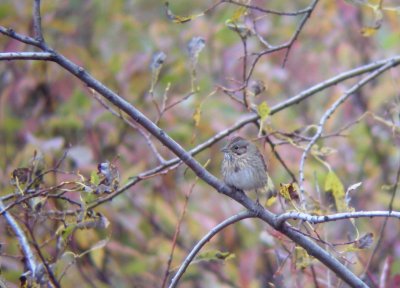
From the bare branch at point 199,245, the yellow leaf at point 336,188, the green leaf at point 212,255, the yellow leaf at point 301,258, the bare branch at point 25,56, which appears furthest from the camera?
the yellow leaf at point 336,188

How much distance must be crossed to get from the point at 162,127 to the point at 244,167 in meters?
1.60

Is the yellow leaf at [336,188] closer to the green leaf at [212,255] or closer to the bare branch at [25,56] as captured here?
the green leaf at [212,255]

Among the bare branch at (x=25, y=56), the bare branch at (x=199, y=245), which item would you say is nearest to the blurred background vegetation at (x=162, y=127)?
the bare branch at (x=199, y=245)

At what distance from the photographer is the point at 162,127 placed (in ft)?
15.6

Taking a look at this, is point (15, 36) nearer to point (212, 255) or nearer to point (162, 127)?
point (212, 255)

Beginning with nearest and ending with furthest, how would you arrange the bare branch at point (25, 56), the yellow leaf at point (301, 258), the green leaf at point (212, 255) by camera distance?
the bare branch at point (25, 56)
the green leaf at point (212, 255)
the yellow leaf at point (301, 258)

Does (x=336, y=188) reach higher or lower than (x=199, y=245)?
higher

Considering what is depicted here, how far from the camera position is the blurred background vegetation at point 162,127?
4.40m

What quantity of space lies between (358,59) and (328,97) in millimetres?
422

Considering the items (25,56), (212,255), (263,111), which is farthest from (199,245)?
(25,56)

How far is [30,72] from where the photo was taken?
4926mm

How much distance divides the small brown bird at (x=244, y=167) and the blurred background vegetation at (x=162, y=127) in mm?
454

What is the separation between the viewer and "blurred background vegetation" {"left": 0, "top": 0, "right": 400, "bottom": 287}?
4398 millimetres

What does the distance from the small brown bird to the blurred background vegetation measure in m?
0.45
